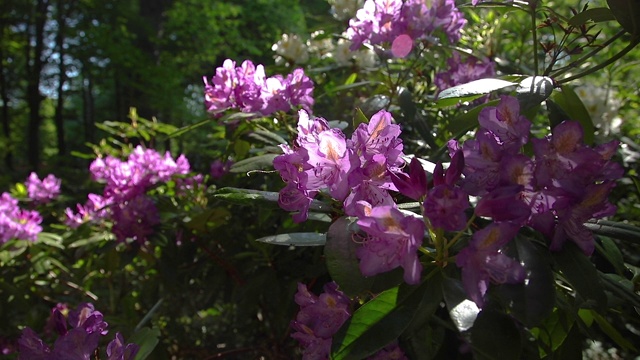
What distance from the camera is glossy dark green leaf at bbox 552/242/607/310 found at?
0.65 metres

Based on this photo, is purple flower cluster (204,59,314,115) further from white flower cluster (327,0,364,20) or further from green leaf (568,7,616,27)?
white flower cluster (327,0,364,20)

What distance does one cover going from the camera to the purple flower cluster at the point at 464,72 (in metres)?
1.43

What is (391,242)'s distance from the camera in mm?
632

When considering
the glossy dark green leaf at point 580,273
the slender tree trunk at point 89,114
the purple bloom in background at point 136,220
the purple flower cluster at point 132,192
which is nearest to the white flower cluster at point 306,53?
the purple flower cluster at point 132,192

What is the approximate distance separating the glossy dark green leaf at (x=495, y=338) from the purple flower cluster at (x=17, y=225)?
2065mm

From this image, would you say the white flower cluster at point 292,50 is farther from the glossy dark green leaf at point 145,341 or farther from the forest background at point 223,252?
the glossy dark green leaf at point 145,341

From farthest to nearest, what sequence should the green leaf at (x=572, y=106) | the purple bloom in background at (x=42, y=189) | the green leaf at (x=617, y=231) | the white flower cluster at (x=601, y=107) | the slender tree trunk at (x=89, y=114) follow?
the slender tree trunk at (x=89, y=114) → the purple bloom in background at (x=42, y=189) → the white flower cluster at (x=601, y=107) → the green leaf at (x=572, y=106) → the green leaf at (x=617, y=231)

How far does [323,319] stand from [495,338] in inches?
10.7

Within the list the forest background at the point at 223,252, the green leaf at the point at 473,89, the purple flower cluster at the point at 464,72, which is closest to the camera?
the green leaf at the point at 473,89

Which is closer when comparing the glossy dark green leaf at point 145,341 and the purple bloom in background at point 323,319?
the purple bloom in background at point 323,319

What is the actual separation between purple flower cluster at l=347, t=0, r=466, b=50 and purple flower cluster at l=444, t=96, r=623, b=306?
0.72 m

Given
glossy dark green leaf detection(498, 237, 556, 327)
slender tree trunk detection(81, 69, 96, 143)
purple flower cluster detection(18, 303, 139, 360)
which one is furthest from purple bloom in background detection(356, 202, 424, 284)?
slender tree trunk detection(81, 69, 96, 143)

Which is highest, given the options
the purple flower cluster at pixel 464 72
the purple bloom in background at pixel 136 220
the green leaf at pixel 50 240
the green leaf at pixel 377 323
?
the purple flower cluster at pixel 464 72

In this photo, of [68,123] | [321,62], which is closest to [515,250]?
[321,62]
